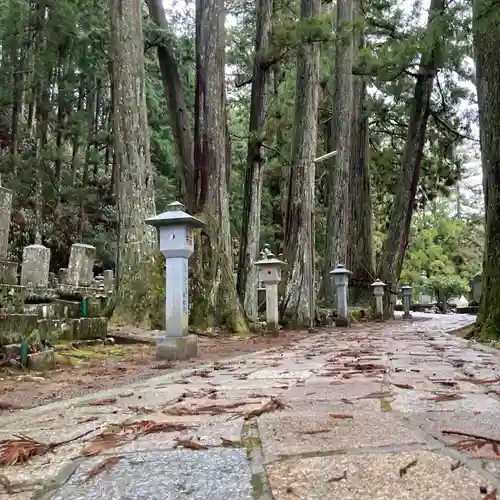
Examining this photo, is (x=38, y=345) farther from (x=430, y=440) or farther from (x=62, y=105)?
(x=62, y=105)

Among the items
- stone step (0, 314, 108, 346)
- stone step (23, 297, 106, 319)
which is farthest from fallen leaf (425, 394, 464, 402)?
stone step (23, 297, 106, 319)

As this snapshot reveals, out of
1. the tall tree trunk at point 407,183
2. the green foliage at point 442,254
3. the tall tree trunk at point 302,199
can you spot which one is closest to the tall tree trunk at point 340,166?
the tall tree trunk at point 407,183

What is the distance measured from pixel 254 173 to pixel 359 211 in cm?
678

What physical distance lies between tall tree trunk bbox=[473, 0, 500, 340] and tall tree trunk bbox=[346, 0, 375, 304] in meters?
10.0

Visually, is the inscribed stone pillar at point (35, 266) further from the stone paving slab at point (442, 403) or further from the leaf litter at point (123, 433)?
the stone paving slab at point (442, 403)

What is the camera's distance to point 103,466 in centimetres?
151

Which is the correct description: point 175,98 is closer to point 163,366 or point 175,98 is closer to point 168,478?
point 163,366

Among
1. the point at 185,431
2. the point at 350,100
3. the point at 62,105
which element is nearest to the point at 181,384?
the point at 185,431

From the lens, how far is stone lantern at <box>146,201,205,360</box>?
529 cm

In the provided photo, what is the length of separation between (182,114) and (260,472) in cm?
1097

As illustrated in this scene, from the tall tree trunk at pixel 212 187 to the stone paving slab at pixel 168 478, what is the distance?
22.2 feet

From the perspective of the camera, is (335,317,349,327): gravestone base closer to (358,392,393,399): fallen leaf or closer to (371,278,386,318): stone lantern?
(371,278,386,318): stone lantern

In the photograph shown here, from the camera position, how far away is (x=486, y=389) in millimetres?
2811

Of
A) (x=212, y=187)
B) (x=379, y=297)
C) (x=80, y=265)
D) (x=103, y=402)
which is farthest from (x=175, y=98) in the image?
(x=103, y=402)
